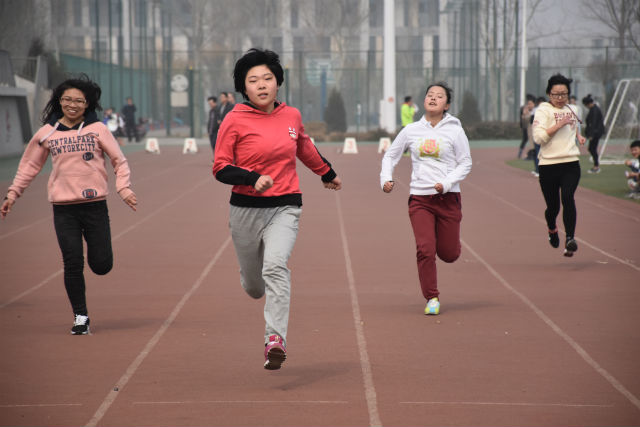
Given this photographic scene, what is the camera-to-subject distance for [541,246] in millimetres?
11508

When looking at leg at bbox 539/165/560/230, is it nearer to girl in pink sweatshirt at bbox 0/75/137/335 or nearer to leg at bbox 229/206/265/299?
girl in pink sweatshirt at bbox 0/75/137/335

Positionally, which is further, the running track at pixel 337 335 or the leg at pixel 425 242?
the leg at pixel 425 242

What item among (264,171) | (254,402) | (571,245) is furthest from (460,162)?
(254,402)

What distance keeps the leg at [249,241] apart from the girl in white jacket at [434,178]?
2062 mm

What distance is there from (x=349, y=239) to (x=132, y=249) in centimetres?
259

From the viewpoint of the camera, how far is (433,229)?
7.79 m

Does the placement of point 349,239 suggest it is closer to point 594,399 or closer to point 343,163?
point 594,399

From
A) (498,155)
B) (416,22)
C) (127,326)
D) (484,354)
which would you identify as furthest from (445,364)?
(416,22)

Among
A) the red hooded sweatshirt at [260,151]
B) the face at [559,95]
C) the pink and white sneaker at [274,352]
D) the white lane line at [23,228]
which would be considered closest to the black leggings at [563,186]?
the face at [559,95]

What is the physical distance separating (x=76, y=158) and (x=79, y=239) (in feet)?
1.85

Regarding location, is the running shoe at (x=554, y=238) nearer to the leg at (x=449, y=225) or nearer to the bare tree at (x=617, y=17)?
the leg at (x=449, y=225)

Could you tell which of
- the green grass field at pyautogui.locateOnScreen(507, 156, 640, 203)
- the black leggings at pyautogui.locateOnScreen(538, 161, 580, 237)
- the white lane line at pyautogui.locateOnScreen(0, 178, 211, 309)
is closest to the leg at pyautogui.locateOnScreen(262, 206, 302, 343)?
the white lane line at pyautogui.locateOnScreen(0, 178, 211, 309)

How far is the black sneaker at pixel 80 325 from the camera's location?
6.95 meters

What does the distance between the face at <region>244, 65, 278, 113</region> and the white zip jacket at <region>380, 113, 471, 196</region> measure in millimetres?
2144
